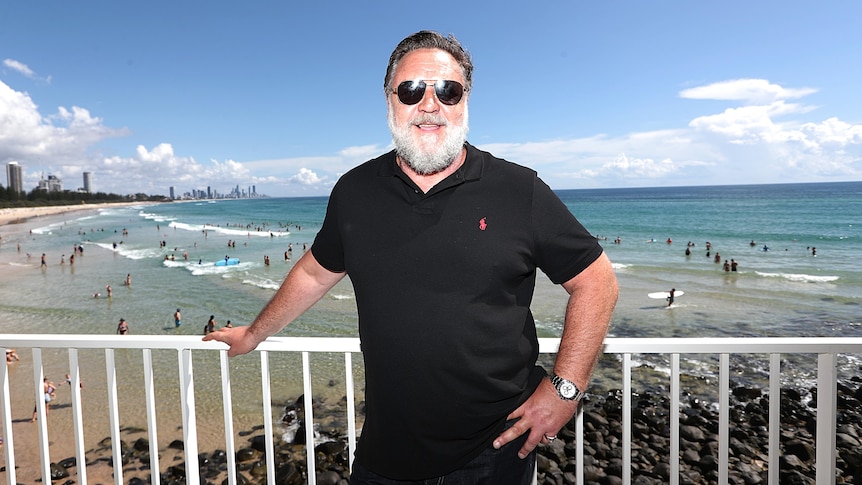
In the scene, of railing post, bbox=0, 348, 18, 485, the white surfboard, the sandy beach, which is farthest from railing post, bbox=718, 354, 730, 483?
the white surfboard

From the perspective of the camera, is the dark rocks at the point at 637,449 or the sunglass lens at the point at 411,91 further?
the dark rocks at the point at 637,449

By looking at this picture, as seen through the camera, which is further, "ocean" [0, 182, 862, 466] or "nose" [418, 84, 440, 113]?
"ocean" [0, 182, 862, 466]

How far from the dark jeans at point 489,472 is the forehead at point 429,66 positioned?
4.17ft

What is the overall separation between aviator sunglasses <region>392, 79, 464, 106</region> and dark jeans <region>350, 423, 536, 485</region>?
119 cm

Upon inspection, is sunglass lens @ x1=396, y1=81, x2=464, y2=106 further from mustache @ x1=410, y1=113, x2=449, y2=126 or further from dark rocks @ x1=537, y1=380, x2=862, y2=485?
dark rocks @ x1=537, y1=380, x2=862, y2=485

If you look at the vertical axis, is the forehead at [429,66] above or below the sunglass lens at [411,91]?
above

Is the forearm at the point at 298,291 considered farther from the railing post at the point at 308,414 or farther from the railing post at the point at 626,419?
the railing post at the point at 626,419

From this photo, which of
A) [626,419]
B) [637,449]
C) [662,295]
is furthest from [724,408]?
[662,295]

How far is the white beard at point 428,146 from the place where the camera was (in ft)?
5.58

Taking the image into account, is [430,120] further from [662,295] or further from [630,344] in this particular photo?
[662,295]

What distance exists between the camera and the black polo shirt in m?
1.54

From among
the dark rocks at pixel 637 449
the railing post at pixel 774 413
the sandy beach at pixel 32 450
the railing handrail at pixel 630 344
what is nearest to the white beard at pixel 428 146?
the railing handrail at pixel 630 344

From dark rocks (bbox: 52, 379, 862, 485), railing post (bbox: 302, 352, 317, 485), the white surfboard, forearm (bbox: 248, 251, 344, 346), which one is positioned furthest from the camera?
the white surfboard

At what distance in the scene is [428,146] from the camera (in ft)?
5.62
